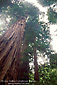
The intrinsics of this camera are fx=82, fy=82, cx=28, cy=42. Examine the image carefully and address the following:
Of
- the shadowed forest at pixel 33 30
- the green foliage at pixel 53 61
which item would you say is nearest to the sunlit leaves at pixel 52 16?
the shadowed forest at pixel 33 30

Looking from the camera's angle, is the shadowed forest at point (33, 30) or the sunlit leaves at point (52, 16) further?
the sunlit leaves at point (52, 16)

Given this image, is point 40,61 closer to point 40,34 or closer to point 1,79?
point 40,34

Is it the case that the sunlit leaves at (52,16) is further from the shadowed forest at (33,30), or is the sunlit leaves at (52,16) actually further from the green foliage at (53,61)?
the green foliage at (53,61)

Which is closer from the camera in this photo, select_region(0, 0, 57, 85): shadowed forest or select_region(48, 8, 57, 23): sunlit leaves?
select_region(0, 0, 57, 85): shadowed forest

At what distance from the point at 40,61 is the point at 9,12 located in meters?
4.94

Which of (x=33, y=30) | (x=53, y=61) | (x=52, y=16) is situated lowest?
(x=53, y=61)

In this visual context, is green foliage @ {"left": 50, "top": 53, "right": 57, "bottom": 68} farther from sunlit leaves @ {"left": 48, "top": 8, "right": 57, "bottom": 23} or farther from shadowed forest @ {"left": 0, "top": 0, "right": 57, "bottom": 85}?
sunlit leaves @ {"left": 48, "top": 8, "right": 57, "bottom": 23}

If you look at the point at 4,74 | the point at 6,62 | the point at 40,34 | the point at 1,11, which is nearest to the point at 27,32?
the point at 40,34

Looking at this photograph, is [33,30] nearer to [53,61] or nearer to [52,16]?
[52,16]

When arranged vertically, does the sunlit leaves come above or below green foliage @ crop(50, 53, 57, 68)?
above

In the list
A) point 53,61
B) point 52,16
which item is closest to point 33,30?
point 52,16

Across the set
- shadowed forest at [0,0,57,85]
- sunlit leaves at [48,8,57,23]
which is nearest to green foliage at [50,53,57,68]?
shadowed forest at [0,0,57,85]

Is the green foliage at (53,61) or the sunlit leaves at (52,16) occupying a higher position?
the sunlit leaves at (52,16)

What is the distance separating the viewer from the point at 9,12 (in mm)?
7168
